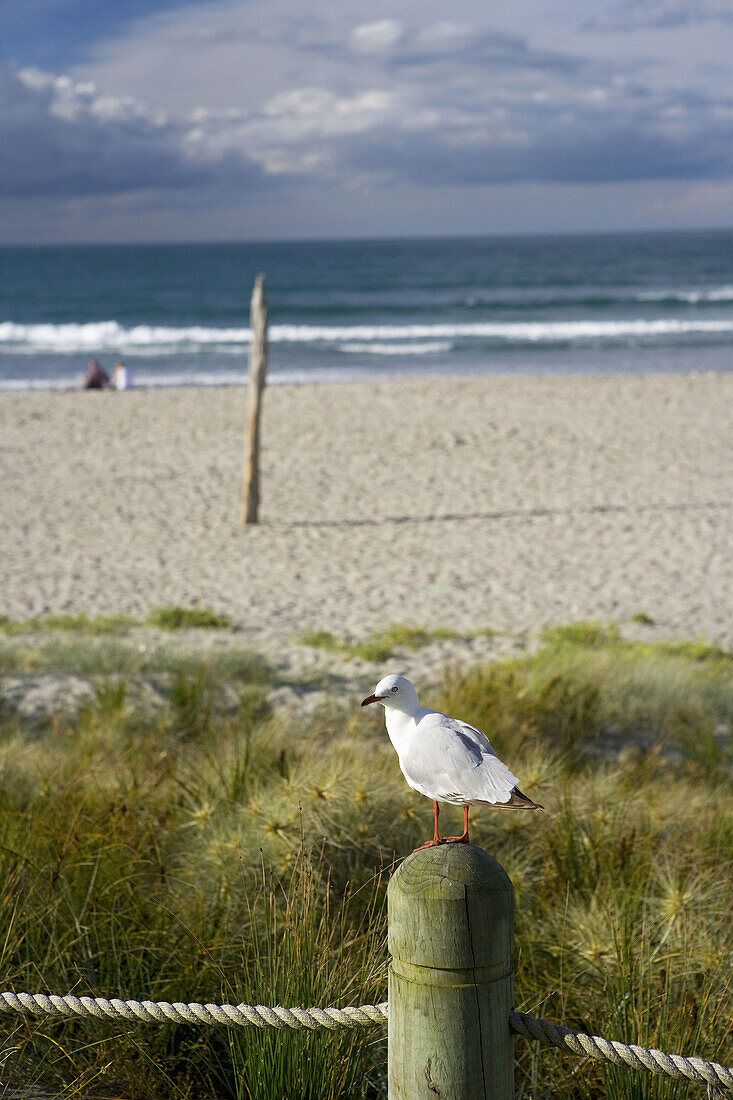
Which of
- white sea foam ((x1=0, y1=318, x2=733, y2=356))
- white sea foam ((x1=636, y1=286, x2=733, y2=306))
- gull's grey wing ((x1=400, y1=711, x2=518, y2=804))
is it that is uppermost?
white sea foam ((x1=636, y1=286, x2=733, y2=306))

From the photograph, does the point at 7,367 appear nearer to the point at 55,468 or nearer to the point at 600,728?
the point at 55,468

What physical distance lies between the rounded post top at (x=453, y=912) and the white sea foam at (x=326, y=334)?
3054 cm

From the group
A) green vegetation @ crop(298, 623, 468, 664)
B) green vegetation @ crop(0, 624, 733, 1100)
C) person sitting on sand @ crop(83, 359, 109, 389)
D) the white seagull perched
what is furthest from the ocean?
the white seagull perched

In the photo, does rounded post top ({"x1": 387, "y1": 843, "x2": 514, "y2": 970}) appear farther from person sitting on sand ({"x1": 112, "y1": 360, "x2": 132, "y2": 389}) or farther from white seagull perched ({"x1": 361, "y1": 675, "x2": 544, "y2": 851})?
person sitting on sand ({"x1": 112, "y1": 360, "x2": 132, "y2": 389})

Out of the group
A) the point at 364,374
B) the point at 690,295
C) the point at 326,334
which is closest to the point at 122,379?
the point at 364,374

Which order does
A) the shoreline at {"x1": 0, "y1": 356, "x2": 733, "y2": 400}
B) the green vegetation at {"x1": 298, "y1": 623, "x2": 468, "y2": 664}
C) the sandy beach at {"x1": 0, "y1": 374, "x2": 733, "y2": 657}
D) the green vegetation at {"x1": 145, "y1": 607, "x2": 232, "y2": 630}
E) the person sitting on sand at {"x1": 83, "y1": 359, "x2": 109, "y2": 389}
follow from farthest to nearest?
the shoreline at {"x1": 0, "y1": 356, "x2": 733, "y2": 400}, the person sitting on sand at {"x1": 83, "y1": 359, "x2": 109, "y2": 389}, the sandy beach at {"x1": 0, "y1": 374, "x2": 733, "y2": 657}, the green vegetation at {"x1": 145, "y1": 607, "x2": 232, "y2": 630}, the green vegetation at {"x1": 298, "y1": 623, "x2": 468, "y2": 664}

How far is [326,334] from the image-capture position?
118 ft

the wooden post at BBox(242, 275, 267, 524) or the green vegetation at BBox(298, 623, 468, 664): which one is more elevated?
the wooden post at BBox(242, 275, 267, 524)

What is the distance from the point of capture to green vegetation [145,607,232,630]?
25.2 ft

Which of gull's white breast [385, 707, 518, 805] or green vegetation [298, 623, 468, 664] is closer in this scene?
gull's white breast [385, 707, 518, 805]

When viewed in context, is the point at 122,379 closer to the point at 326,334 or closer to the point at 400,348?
the point at 400,348

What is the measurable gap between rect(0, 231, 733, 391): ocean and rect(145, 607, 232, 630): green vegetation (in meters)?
17.4

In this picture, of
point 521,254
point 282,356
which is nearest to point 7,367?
point 282,356

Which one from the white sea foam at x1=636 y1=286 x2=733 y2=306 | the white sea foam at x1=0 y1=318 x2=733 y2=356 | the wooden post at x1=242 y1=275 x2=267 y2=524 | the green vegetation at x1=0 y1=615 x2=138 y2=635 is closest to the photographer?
the green vegetation at x1=0 y1=615 x2=138 y2=635
